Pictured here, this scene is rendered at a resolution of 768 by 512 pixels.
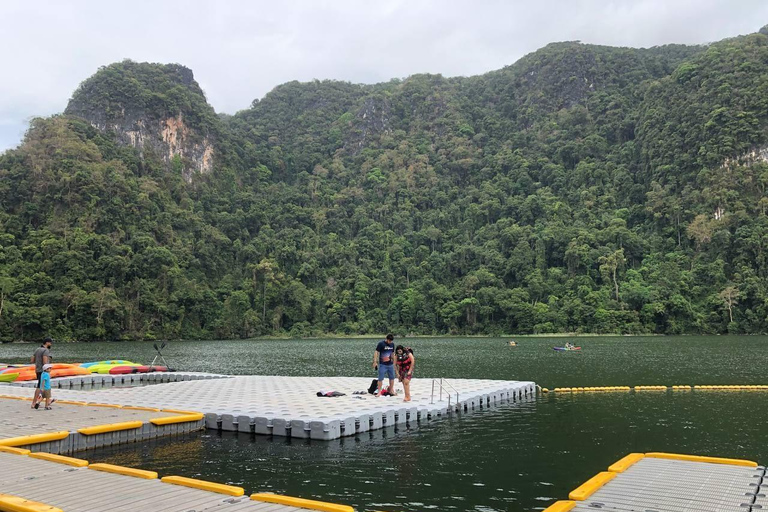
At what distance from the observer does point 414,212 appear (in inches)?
5787

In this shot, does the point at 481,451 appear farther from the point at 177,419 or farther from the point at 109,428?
the point at 109,428

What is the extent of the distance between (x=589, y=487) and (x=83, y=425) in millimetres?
12268

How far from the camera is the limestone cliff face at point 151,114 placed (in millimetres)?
137500

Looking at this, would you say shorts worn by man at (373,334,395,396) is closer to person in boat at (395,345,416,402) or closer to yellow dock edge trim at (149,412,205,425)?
person in boat at (395,345,416,402)

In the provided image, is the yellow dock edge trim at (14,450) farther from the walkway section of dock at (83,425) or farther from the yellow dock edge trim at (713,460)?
the yellow dock edge trim at (713,460)

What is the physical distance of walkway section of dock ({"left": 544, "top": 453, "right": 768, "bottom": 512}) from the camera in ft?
26.7

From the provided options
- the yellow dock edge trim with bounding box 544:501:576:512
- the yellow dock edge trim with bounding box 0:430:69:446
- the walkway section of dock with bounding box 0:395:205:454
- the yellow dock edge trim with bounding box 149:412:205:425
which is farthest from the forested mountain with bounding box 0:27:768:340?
the yellow dock edge trim with bounding box 544:501:576:512

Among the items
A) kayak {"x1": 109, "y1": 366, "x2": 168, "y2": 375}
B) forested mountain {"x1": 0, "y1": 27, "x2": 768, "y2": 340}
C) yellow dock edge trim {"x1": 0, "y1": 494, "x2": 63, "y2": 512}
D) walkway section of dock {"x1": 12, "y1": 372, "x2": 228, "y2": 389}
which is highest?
forested mountain {"x1": 0, "y1": 27, "x2": 768, "y2": 340}

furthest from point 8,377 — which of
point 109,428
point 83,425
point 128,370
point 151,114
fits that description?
point 151,114

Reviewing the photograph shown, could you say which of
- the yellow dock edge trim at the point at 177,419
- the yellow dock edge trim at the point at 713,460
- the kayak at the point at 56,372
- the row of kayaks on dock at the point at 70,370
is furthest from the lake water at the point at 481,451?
the row of kayaks on dock at the point at 70,370

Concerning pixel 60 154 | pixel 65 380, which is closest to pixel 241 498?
pixel 65 380

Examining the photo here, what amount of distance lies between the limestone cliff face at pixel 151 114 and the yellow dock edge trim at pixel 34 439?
136m

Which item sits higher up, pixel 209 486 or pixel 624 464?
pixel 209 486

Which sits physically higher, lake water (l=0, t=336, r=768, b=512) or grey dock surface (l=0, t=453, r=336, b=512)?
grey dock surface (l=0, t=453, r=336, b=512)
